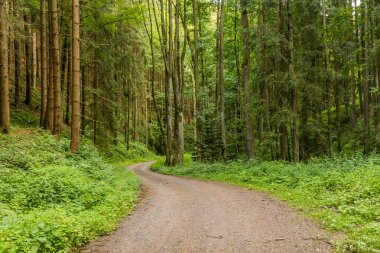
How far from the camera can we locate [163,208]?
946cm

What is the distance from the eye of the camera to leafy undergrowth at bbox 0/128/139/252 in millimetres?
5496

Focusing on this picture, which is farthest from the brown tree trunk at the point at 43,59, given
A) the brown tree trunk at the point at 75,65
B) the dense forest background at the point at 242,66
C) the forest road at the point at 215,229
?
the forest road at the point at 215,229

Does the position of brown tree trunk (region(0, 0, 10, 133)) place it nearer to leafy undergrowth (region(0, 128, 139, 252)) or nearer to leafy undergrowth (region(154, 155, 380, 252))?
leafy undergrowth (region(0, 128, 139, 252))

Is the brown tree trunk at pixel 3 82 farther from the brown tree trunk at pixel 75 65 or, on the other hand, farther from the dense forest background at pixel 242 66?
the brown tree trunk at pixel 75 65

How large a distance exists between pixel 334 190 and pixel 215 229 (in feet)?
16.3

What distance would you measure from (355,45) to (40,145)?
20444 mm

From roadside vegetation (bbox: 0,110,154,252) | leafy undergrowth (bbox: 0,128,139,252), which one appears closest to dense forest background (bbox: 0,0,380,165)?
roadside vegetation (bbox: 0,110,154,252)

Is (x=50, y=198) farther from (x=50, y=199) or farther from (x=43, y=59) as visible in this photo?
(x=43, y=59)

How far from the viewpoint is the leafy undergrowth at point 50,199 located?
5.50 m

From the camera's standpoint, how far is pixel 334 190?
394 inches

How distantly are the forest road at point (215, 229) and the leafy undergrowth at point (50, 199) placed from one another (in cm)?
45

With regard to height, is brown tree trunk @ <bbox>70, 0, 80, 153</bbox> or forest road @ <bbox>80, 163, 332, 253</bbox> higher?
brown tree trunk @ <bbox>70, 0, 80, 153</bbox>

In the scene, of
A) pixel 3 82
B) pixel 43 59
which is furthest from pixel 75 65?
pixel 43 59

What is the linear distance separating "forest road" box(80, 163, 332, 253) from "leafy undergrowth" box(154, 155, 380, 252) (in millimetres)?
514
